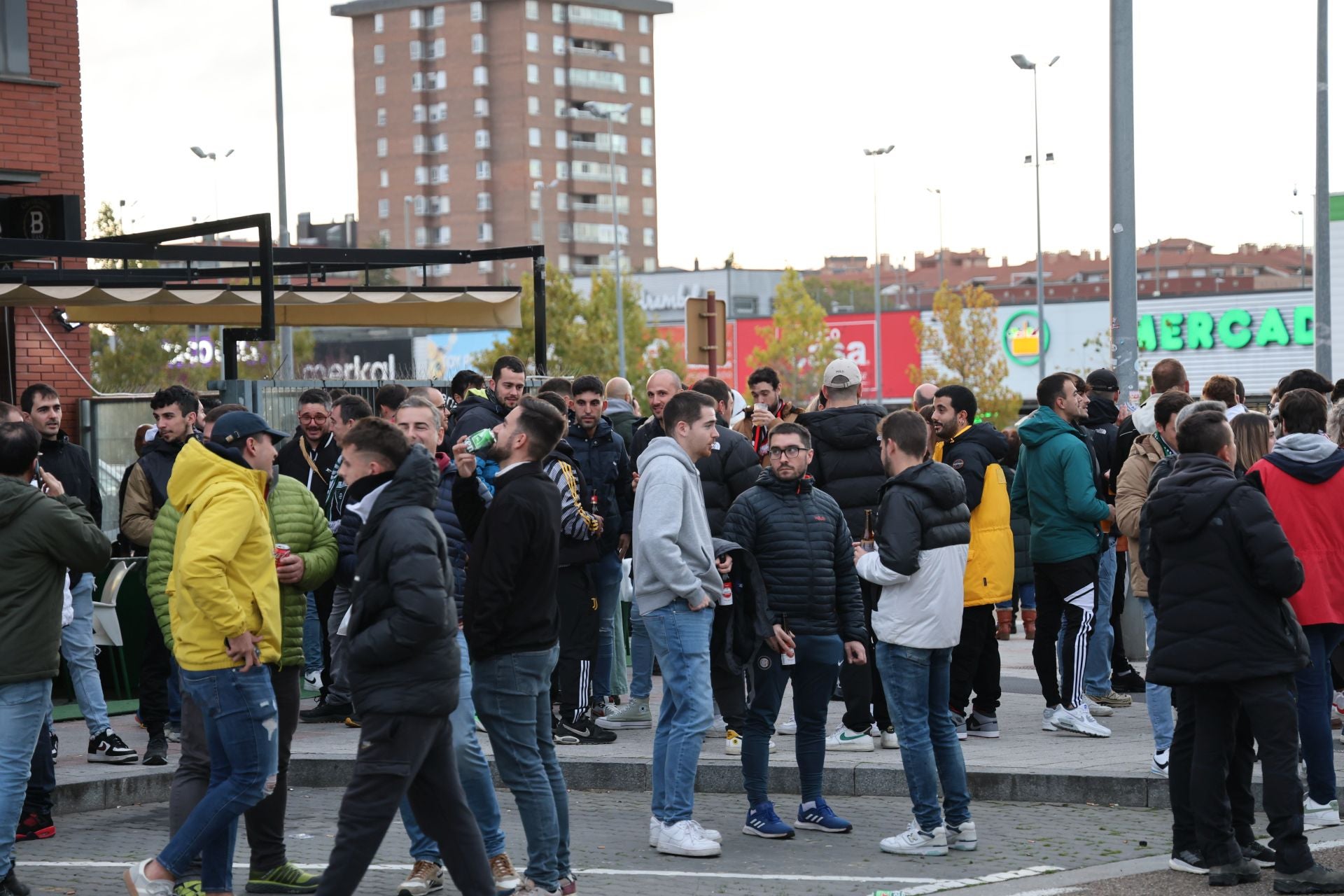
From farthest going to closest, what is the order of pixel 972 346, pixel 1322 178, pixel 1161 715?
pixel 972 346 → pixel 1322 178 → pixel 1161 715

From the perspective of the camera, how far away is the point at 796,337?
67.5 meters

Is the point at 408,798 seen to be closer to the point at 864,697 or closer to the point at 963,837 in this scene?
the point at 963,837

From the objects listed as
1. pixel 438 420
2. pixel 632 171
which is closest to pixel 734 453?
pixel 438 420

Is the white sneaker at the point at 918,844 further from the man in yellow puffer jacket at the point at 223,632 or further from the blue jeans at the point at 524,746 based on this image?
the man in yellow puffer jacket at the point at 223,632

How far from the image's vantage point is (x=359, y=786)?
576 cm

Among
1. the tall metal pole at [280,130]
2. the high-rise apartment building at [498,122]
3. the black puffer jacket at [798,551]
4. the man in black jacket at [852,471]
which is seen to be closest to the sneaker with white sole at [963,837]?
the black puffer jacket at [798,551]

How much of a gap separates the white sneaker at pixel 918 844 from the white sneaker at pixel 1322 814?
5.58ft

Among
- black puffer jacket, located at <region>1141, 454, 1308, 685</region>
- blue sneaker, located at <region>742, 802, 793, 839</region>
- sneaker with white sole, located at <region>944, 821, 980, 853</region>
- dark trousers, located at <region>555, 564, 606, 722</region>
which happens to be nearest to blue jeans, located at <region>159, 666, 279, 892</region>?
blue sneaker, located at <region>742, 802, 793, 839</region>

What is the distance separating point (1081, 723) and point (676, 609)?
3.55m

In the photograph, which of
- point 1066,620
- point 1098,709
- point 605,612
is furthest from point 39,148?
point 1098,709

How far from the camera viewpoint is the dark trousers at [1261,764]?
670cm

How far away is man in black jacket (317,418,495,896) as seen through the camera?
18.8 ft

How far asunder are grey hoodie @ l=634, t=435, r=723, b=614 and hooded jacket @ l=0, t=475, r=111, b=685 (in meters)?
2.32

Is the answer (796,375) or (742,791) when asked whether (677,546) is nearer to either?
(742,791)
